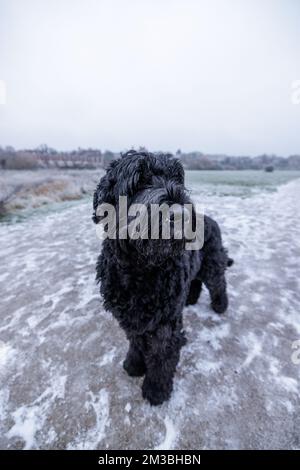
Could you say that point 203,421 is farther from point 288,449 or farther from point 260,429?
point 288,449

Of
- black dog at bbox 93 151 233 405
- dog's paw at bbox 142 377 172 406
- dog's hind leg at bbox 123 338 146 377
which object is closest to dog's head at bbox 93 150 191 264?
black dog at bbox 93 151 233 405

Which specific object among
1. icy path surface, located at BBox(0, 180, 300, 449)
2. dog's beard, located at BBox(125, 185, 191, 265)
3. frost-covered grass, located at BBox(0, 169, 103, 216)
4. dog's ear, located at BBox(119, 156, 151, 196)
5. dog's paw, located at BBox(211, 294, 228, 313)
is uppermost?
dog's ear, located at BBox(119, 156, 151, 196)

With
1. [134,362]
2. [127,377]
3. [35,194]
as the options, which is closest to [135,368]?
[134,362]

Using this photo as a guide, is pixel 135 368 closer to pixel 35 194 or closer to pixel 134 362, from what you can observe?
pixel 134 362

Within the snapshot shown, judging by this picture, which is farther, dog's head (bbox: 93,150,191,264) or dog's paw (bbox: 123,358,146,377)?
dog's paw (bbox: 123,358,146,377)

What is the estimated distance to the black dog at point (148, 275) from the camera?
2.18 metres

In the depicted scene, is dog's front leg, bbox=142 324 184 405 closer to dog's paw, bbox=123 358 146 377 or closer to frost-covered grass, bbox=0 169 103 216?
dog's paw, bbox=123 358 146 377

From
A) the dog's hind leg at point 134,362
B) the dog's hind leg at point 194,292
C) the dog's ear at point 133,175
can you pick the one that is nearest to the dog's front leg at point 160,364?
the dog's hind leg at point 134,362

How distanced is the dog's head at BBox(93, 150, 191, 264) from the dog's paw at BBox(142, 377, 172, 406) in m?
1.59

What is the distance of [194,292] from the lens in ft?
14.8

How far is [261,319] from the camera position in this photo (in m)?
4.11

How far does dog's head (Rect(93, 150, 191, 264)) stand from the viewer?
2.00 metres
